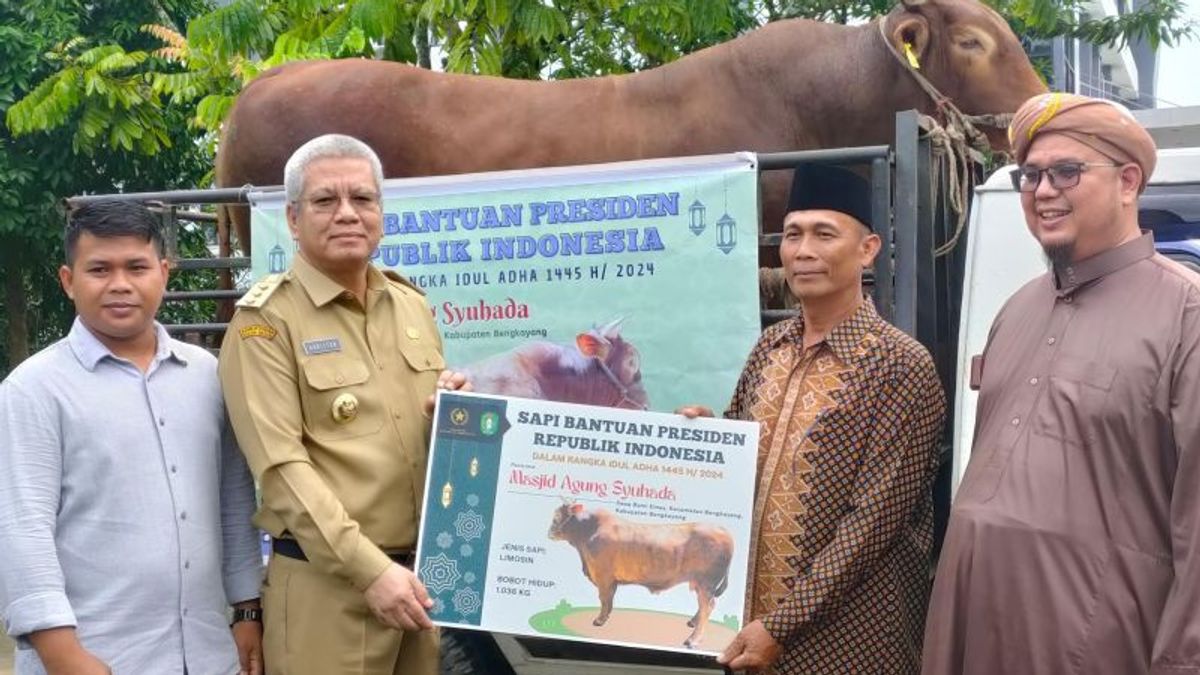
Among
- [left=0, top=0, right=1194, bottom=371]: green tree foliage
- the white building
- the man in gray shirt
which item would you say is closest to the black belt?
the man in gray shirt

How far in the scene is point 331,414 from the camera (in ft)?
9.95

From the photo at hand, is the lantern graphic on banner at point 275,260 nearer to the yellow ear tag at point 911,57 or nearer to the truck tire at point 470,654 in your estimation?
the truck tire at point 470,654

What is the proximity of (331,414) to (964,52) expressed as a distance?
337cm

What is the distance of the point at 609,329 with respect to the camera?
13.7ft

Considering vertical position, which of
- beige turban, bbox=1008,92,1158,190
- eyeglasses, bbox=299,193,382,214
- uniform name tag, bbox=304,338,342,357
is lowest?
uniform name tag, bbox=304,338,342,357

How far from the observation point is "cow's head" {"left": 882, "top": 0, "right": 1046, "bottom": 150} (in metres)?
5.44

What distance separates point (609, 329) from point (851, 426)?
4.28 ft

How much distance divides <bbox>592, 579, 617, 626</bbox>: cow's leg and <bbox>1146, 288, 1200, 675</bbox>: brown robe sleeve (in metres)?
1.19

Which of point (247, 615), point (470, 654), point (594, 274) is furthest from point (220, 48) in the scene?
point (247, 615)

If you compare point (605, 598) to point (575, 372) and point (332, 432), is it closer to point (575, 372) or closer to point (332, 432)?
point (332, 432)

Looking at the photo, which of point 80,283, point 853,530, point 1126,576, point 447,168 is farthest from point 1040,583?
point 447,168

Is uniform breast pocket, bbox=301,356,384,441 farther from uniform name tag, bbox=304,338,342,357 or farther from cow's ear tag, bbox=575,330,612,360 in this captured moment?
cow's ear tag, bbox=575,330,612,360

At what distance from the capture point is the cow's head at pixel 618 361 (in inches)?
163

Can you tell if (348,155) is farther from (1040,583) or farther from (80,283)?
(1040,583)
